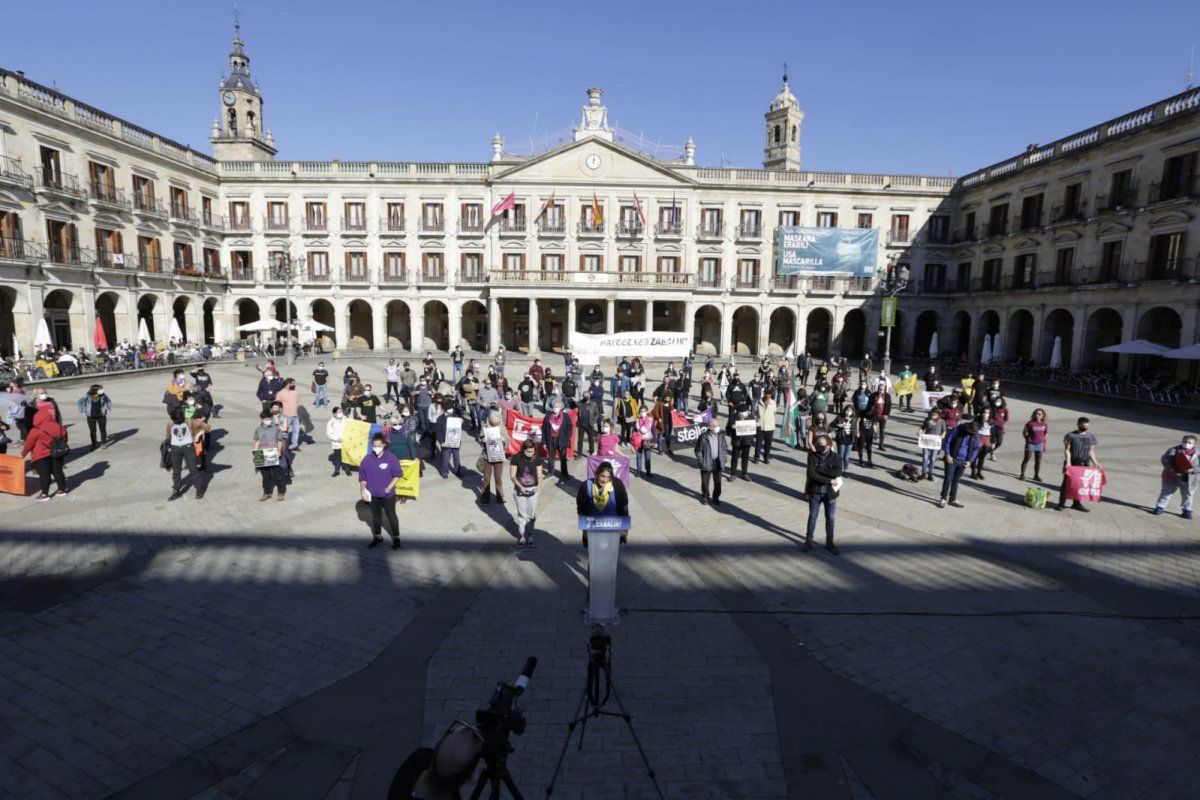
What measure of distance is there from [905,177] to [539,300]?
29.3 metres

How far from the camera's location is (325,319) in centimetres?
4988

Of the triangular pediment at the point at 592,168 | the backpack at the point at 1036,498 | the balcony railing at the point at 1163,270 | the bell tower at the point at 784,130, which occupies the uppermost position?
the bell tower at the point at 784,130

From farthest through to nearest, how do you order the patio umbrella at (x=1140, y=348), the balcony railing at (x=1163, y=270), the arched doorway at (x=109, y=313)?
the arched doorway at (x=109, y=313) < the balcony railing at (x=1163, y=270) < the patio umbrella at (x=1140, y=348)

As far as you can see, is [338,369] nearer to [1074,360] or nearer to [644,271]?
[644,271]

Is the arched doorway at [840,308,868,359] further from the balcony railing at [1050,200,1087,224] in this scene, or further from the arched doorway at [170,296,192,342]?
the arched doorway at [170,296,192,342]

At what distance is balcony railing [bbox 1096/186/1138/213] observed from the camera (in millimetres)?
30766

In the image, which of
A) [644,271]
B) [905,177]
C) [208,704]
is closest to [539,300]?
[644,271]

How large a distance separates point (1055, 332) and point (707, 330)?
2337 cm

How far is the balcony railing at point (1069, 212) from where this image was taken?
33.7m

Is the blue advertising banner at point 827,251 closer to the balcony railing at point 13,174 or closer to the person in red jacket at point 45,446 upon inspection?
the person in red jacket at point 45,446

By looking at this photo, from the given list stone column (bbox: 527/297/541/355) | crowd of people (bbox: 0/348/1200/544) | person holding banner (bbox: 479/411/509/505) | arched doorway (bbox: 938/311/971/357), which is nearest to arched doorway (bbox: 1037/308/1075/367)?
arched doorway (bbox: 938/311/971/357)

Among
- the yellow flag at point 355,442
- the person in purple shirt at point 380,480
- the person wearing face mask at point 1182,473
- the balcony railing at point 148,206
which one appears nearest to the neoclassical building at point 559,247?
the balcony railing at point 148,206

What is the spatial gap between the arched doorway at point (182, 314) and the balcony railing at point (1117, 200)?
54789mm

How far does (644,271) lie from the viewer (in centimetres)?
4700
